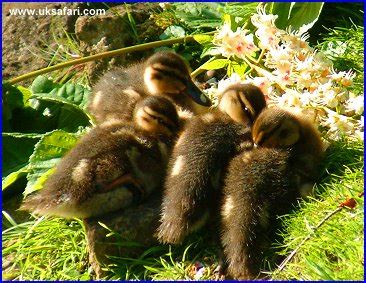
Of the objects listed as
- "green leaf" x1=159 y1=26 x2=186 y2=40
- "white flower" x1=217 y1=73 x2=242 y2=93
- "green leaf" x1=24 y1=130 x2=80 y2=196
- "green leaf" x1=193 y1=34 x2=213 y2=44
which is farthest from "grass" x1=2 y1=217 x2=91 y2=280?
"green leaf" x1=159 y1=26 x2=186 y2=40

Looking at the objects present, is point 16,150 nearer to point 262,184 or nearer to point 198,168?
point 198,168

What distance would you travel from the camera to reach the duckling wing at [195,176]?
3.43m

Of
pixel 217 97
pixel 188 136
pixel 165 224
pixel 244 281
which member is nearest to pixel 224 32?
pixel 217 97

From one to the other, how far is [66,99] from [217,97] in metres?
1.05

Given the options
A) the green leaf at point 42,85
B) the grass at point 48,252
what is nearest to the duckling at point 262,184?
the grass at point 48,252

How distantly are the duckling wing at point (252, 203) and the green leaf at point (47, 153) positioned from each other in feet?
3.94

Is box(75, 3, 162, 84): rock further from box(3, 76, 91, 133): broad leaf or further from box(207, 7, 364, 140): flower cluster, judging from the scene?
box(207, 7, 364, 140): flower cluster

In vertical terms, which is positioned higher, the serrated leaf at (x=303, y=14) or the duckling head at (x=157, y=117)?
the duckling head at (x=157, y=117)

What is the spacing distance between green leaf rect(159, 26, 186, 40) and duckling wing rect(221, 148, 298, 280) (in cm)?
195

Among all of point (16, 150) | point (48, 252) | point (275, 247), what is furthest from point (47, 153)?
point (275, 247)

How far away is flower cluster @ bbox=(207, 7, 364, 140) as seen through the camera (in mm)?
3793

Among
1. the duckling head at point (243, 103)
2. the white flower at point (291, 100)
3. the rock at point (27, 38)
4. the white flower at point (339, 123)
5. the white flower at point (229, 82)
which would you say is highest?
the duckling head at point (243, 103)

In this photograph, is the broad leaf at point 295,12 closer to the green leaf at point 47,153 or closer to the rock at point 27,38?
the green leaf at point 47,153

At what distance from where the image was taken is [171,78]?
4199mm
